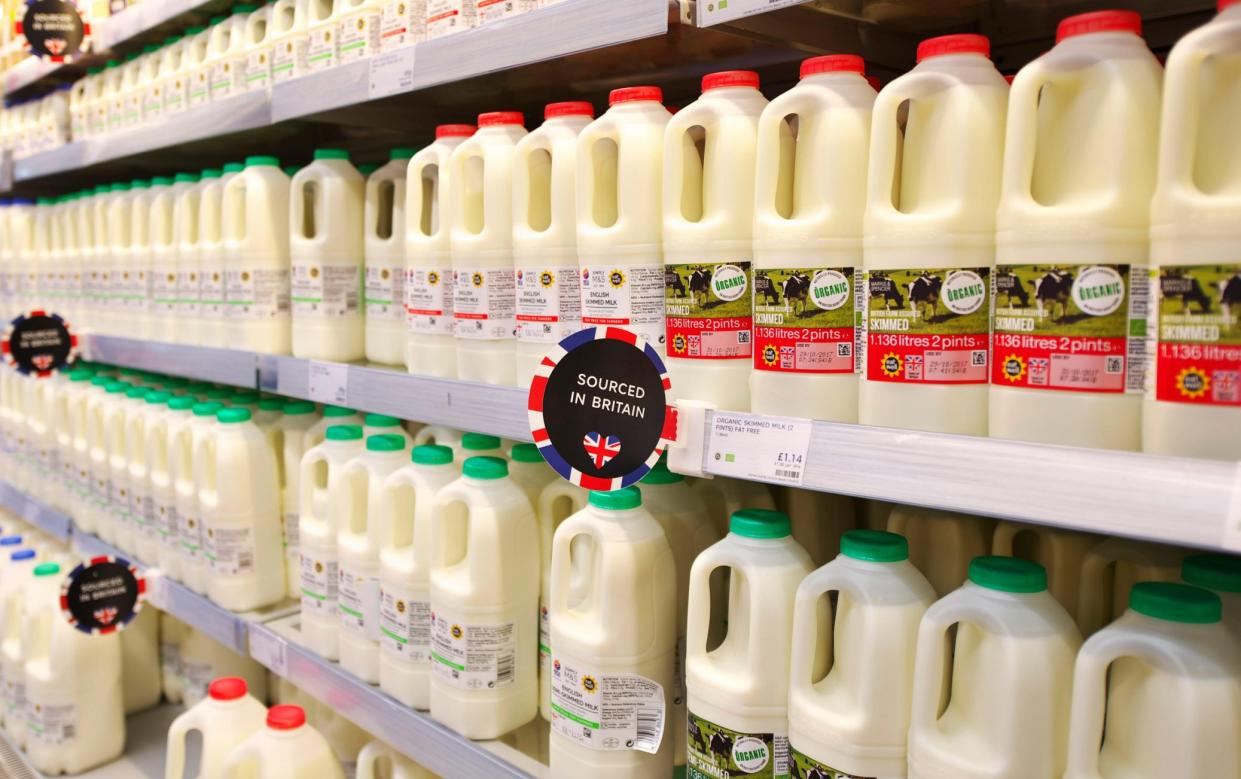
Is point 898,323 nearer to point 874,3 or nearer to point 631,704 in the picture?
point 874,3

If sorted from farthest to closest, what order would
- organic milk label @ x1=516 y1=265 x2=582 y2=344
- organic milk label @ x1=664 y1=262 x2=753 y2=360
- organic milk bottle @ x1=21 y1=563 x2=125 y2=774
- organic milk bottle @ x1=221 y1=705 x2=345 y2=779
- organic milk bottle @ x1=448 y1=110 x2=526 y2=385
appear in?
organic milk bottle @ x1=21 y1=563 x2=125 y2=774 → organic milk bottle @ x1=221 y1=705 x2=345 y2=779 → organic milk bottle @ x1=448 y1=110 x2=526 y2=385 → organic milk label @ x1=516 y1=265 x2=582 y2=344 → organic milk label @ x1=664 y1=262 x2=753 y2=360

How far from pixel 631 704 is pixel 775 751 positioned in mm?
213

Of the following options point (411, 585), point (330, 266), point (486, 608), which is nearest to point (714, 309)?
point (486, 608)

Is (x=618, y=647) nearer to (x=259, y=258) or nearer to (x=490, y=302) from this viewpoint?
(x=490, y=302)

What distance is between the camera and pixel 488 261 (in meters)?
1.42

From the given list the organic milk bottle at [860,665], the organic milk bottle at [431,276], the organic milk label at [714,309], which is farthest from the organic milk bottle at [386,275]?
the organic milk bottle at [860,665]

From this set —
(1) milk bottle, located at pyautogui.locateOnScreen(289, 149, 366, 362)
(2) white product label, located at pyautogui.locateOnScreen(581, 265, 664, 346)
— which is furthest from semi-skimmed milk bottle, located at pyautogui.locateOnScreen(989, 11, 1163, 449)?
(1) milk bottle, located at pyautogui.locateOnScreen(289, 149, 366, 362)

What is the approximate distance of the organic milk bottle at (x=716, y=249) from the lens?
1.09 m

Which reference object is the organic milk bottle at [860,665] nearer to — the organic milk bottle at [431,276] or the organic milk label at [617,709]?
the organic milk label at [617,709]

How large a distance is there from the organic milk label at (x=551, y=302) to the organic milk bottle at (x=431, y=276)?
0.79 feet

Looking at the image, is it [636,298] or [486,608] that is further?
[486,608]

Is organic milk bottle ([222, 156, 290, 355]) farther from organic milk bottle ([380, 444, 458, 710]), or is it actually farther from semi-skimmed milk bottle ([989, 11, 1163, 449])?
semi-skimmed milk bottle ([989, 11, 1163, 449])

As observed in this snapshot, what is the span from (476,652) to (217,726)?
780 mm

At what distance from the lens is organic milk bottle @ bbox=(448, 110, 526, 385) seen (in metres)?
1.41
